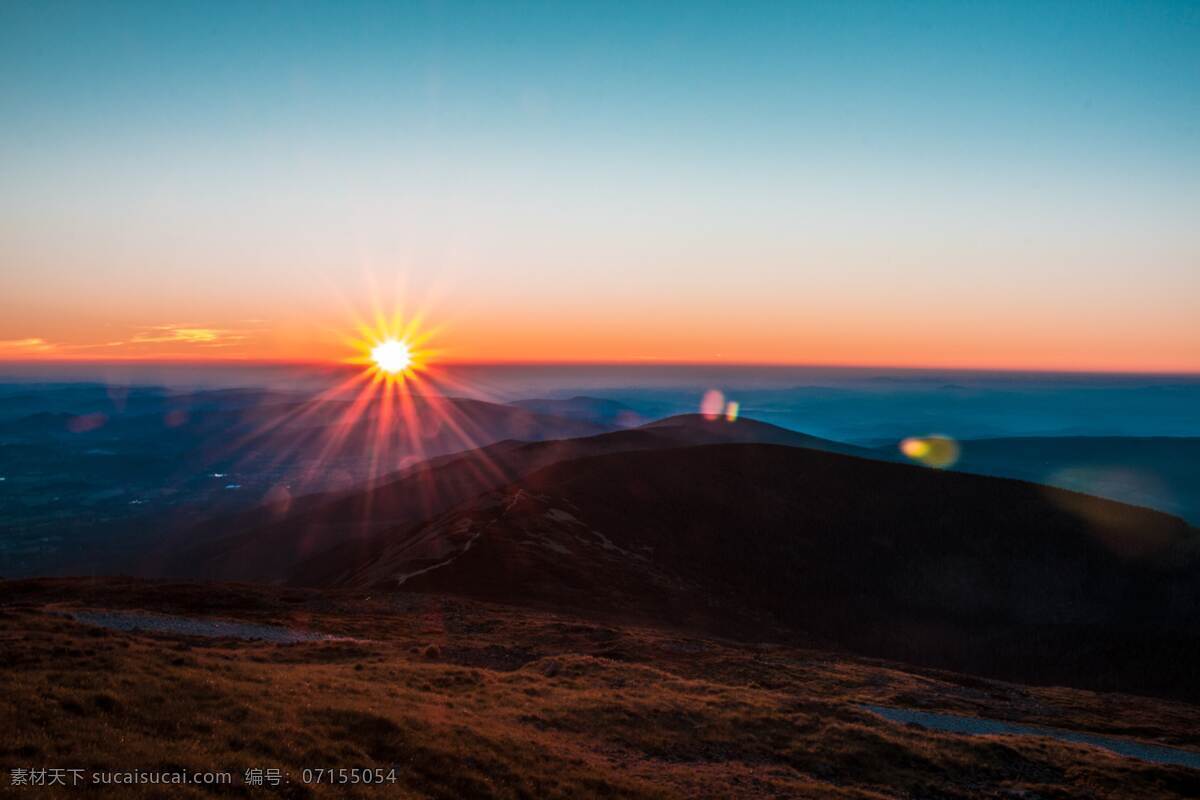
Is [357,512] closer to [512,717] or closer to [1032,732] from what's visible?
[512,717]

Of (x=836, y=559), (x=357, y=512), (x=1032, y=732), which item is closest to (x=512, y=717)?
(x=1032, y=732)

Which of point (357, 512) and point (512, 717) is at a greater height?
point (512, 717)

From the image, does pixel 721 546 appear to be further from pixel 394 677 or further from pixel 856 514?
pixel 394 677

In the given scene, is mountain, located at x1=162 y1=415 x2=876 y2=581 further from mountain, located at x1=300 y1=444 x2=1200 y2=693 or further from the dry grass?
the dry grass

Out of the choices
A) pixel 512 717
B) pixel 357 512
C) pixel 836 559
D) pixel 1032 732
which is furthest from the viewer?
pixel 357 512

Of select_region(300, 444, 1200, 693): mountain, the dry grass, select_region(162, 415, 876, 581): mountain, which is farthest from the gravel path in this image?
select_region(162, 415, 876, 581): mountain

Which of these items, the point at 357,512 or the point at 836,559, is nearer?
the point at 836,559

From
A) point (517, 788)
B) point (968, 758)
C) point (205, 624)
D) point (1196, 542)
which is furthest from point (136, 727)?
point (1196, 542)
